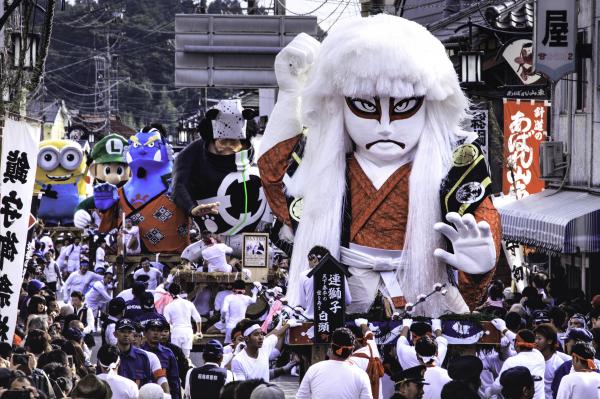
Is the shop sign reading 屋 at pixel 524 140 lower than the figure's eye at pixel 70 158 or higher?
higher

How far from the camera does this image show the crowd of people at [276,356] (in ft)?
32.5

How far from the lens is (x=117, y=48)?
8275 centimetres

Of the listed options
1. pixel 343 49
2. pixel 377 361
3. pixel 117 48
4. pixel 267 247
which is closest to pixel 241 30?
pixel 267 247

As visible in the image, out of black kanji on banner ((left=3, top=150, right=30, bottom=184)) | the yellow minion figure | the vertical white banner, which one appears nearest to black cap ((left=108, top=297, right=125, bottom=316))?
the vertical white banner

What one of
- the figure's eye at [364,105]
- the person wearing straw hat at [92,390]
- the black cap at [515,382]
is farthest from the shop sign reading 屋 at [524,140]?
the person wearing straw hat at [92,390]

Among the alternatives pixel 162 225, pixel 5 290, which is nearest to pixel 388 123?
pixel 5 290

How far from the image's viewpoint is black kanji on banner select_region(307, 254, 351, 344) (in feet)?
42.1

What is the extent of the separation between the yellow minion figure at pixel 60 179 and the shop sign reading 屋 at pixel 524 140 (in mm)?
16104

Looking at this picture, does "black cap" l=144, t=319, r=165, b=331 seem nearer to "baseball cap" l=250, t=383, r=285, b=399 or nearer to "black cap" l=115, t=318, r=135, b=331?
"black cap" l=115, t=318, r=135, b=331

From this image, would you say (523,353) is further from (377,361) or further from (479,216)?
(479,216)

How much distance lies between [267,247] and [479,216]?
7131mm

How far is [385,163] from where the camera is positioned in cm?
1453

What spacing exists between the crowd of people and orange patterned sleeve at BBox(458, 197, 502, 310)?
0.83ft

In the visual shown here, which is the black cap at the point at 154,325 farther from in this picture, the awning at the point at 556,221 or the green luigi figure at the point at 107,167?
the green luigi figure at the point at 107,167
